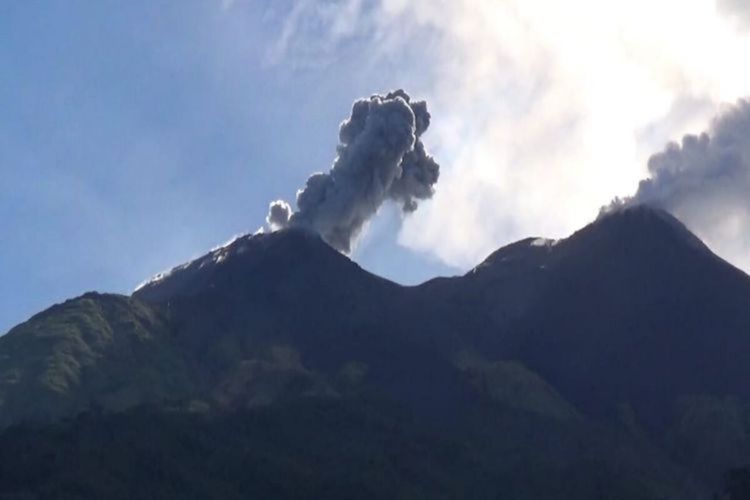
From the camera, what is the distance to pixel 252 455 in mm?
179875

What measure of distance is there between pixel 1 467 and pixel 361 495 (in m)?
37.3

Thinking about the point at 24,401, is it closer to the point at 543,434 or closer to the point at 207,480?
the point at 207,480

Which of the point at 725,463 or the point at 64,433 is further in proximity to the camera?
the point at 725,463

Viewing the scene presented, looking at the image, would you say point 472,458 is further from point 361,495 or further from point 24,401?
point 24,401

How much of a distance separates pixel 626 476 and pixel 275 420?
141 ft

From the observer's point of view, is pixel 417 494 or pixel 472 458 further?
pixel 472 458

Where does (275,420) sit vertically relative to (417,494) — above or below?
above

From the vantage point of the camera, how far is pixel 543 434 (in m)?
198

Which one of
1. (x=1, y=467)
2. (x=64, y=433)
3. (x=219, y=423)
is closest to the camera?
(x=1, y=467)

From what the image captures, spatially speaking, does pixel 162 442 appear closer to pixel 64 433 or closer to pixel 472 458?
pixel 64 433

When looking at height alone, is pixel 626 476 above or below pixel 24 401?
below

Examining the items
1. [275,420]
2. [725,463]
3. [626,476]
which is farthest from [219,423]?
[725,463]

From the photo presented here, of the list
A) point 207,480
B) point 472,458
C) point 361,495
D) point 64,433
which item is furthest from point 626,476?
point 64,433

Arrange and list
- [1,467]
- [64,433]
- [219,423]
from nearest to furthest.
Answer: [1,467]
[64,433]
[219,423]
